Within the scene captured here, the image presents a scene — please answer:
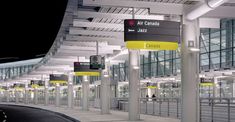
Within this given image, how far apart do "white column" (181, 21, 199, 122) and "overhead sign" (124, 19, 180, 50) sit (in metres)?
0.64

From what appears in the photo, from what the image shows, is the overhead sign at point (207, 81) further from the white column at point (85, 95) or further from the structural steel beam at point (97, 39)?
the structural steel beam at point (97, 39)

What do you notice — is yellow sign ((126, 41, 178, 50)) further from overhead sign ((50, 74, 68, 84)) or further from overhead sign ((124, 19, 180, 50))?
overhead sign ((50, 74, 68, 84))

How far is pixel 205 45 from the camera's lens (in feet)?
134

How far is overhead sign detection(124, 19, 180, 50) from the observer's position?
48.0 ft

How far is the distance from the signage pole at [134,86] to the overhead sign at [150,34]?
7.26 meters

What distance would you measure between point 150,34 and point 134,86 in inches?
306

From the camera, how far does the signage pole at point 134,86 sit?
2179 centimetres

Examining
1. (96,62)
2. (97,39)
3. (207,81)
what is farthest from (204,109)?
(207,81)

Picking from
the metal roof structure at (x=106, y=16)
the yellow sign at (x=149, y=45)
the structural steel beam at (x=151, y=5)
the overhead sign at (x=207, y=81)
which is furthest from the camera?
the overhead sign at (x=207, y=81)

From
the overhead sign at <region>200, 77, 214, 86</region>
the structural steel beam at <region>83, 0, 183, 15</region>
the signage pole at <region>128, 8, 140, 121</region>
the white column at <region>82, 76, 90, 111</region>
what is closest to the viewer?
the structural steel beam at <region>83, 0, 183, 15</region>

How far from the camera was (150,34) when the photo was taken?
14750 mm

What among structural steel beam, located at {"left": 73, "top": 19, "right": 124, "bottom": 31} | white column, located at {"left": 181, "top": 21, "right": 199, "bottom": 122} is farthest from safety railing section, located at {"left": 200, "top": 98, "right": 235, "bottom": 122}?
structural steel beam, located at {"left": 73, "top": 19, "right": 124, "bottom": 31}

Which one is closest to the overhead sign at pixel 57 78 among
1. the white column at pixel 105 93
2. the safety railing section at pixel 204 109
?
the safety railing section at pixel 204 109

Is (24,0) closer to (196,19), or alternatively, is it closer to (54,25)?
(54,25)
